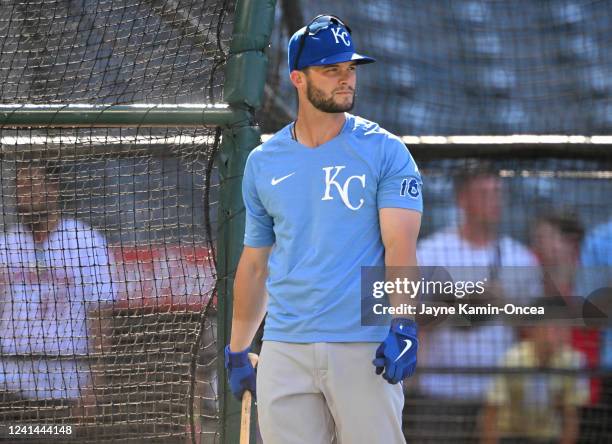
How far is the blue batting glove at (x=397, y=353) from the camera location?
313cm

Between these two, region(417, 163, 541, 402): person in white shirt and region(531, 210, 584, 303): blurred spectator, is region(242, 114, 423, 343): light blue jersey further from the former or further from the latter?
region(531, 210, 584, 303): blurred spectator

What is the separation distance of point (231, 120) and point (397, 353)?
1.32 meters

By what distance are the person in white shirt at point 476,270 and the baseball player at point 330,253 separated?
1.65 metres

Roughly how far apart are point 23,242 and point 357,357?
2.14m

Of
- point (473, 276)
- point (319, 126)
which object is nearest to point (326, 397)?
point (319, 126)

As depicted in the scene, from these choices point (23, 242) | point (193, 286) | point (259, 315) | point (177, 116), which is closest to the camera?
point (259, 315)

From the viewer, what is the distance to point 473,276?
16.3 feet

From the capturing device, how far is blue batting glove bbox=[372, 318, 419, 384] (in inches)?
123

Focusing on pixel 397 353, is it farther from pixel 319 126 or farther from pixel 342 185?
pixel 319 126

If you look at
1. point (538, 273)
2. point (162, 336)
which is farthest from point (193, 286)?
point (538, 273)

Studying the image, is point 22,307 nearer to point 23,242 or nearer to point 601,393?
point 23,242

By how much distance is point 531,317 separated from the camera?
4.96 m

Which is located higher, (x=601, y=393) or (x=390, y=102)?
(x=390, y=102)

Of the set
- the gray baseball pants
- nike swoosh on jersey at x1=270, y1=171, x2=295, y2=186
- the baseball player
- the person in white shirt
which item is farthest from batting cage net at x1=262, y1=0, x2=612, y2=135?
the gray baseball pants
